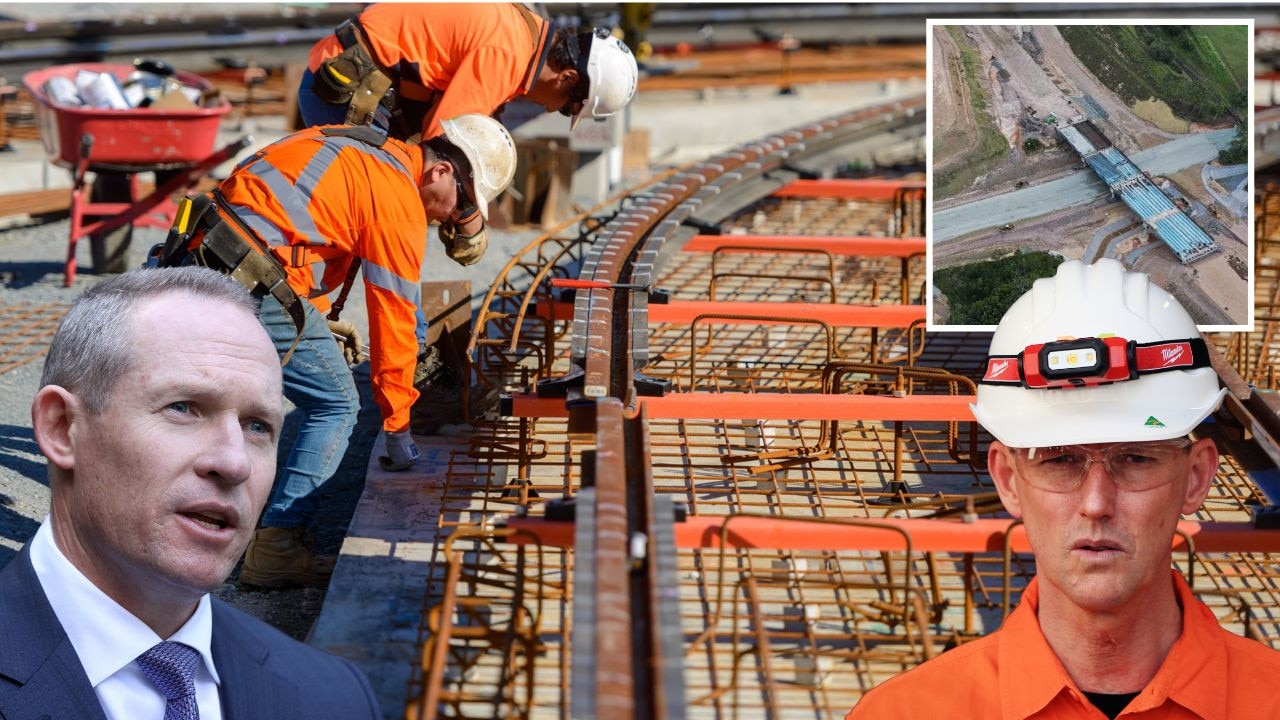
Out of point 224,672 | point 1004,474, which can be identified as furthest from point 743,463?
point 224,672

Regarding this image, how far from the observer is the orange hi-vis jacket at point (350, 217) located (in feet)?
15.2

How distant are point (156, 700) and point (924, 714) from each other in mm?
1324

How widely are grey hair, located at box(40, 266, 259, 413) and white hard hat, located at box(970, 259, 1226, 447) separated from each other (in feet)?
4.89

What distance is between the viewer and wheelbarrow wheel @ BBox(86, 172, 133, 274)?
9273 mm

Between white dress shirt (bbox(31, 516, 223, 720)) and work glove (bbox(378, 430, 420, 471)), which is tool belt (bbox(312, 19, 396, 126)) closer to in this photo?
work glove (bbox(378, 430, 420, 471))

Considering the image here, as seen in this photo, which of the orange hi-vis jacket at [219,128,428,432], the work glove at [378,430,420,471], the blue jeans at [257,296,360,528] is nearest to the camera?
the orange hi-vis jacket at [219,128,428,432]

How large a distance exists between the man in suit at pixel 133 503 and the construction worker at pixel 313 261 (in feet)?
7.01

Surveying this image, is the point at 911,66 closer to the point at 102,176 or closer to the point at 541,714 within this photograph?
the point at 102,176

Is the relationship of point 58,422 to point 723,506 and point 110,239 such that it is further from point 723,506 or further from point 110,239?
point 110,239

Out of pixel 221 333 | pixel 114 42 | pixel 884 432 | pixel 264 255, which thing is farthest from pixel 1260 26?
pixel 221 333

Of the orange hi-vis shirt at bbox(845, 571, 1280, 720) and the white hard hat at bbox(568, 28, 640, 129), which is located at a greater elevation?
the white hard hat at bbox(568, 28, 640, 129)

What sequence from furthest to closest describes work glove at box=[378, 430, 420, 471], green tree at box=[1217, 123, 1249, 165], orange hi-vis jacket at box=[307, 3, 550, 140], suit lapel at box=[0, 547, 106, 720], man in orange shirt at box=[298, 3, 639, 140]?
man in orange shirt at box=[298, 3, 639, 140] < orange hi-vis jacket at box=[307, 3, 550, 140] < work glove at box=[378, 430, 420, 471] < green tree at box=[1217, 123, 1249, 165] < suit lapel at box=[0, 547, 106, 720]

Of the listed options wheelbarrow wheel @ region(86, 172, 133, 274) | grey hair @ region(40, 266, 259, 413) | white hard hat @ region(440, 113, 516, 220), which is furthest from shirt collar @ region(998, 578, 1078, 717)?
wheelbarrow wheel @ region(86, 172, 133, 274)

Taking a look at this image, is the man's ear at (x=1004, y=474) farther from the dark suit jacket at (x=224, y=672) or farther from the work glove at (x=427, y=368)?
the work glove at (x=427, y=368)
